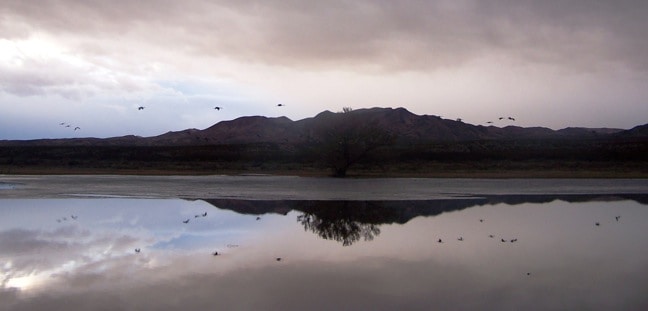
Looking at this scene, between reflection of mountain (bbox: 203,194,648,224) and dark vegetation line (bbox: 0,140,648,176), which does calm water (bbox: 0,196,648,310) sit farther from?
dark vegetation line (bbox: 0,140,648,176)

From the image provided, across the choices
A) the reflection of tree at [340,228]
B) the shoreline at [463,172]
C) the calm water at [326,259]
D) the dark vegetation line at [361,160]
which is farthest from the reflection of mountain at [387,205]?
the dark vegetation line at [361,160]

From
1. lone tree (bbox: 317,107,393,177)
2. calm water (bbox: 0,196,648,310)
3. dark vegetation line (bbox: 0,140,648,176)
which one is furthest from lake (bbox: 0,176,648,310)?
dark vegetation line (bbox: 0,140,648,176)

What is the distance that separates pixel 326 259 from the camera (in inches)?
528

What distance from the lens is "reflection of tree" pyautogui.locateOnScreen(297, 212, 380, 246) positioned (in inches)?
661

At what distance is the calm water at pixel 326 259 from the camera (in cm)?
980

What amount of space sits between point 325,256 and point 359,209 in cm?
1109

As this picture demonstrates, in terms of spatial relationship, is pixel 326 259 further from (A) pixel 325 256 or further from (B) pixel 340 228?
(B) pixel 340 228

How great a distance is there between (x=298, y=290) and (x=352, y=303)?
3.97 ft

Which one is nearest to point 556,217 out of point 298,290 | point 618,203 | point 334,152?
point 618,203

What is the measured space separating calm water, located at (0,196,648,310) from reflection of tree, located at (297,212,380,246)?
58mm

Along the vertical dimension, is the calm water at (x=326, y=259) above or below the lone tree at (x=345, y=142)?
below

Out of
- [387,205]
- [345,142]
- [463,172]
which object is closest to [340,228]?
[387,205]

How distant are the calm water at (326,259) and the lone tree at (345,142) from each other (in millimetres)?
29502

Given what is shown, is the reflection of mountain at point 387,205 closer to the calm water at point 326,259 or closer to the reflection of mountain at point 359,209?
the reflection of mountain at point 359,209
